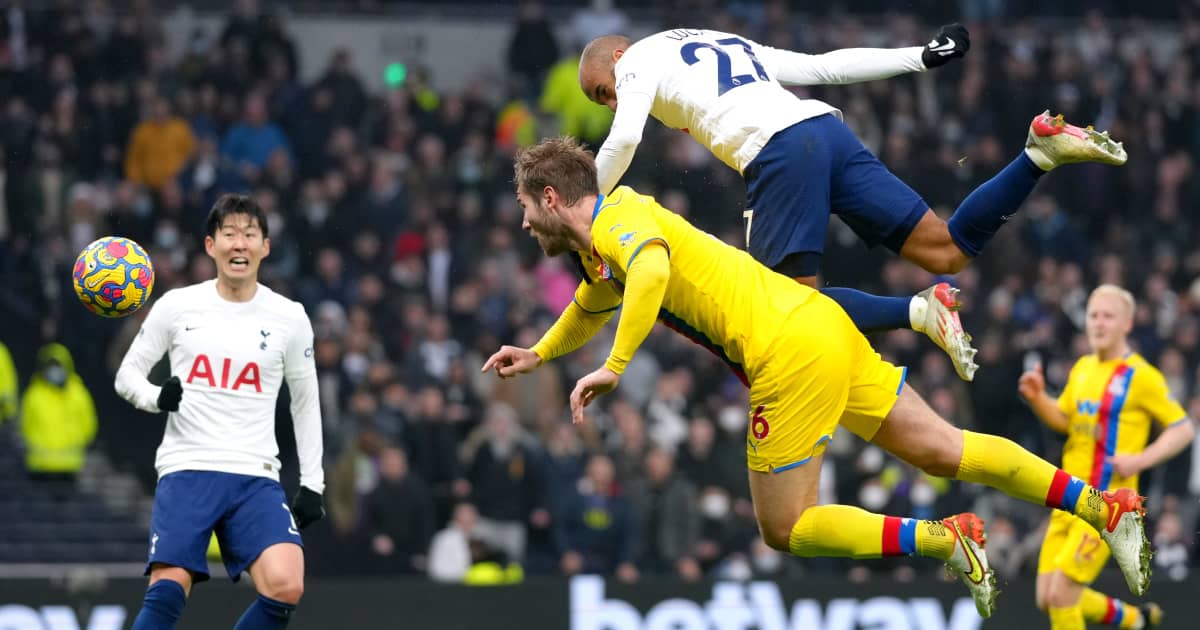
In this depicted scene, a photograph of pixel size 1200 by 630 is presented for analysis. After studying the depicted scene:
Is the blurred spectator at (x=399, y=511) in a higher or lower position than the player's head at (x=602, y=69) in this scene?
lower

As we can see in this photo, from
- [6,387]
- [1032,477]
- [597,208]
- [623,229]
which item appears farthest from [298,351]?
[6,387]

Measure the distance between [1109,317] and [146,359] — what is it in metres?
Answer: 5.83

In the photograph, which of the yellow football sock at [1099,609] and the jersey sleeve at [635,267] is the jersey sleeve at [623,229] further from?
the yellow football sock at [1099,609]

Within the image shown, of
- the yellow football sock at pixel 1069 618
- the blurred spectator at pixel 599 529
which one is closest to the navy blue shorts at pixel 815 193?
the yellow football sock at pixel 1069 618

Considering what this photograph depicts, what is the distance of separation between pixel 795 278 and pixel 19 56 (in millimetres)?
12738

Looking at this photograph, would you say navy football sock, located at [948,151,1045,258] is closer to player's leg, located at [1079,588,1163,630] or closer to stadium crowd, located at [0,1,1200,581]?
player's leg, located at [1079,588,1163,630]

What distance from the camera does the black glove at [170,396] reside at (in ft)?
27.7

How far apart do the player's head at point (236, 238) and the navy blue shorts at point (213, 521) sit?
3.22 feet

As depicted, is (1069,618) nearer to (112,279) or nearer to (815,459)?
(815,459)

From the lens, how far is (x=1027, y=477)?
27.6 feet

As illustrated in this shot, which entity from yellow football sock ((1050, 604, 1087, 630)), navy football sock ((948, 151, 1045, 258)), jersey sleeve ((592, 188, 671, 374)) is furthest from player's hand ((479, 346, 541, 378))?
yellow football sock ((1050, 604, 1087, 630))

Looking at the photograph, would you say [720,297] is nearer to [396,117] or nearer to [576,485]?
[576,485]

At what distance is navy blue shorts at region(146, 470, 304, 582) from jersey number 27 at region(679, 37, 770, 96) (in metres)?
2.93

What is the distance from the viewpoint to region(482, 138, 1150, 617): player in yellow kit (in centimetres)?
816
